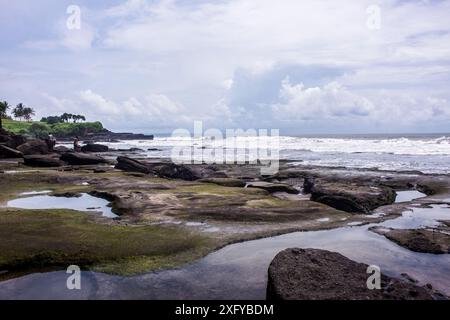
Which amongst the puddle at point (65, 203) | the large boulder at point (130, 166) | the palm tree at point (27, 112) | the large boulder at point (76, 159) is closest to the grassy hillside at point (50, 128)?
the palm tree at point (27, 112)

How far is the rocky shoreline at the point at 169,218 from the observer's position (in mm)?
14008

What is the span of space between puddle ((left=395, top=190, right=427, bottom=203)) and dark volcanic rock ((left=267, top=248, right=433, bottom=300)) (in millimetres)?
18614

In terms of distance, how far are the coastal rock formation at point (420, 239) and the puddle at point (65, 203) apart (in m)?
12.9

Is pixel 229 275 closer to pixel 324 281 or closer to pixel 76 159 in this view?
pixel 324 281

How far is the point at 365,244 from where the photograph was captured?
16578mm

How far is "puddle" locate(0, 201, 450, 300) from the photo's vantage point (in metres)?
11.5

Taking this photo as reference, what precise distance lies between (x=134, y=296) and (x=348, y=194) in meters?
16.5

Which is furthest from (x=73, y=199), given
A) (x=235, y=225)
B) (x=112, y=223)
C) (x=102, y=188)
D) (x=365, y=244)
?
(x=365, y=244)

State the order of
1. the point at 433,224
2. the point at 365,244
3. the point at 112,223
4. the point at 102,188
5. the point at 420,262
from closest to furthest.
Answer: the point at 420,262 → the point at 365,244 → the point at 112,223 → the point at 433,224 → the point at 102,188

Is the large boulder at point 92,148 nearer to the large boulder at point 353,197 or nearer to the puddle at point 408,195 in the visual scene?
the puddle at point 408,195

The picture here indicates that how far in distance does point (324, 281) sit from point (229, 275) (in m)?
3.36

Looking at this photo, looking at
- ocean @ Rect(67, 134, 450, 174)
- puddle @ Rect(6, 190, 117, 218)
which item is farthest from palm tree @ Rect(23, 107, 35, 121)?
puddle @ Rect(6, 190, 117, 218)
